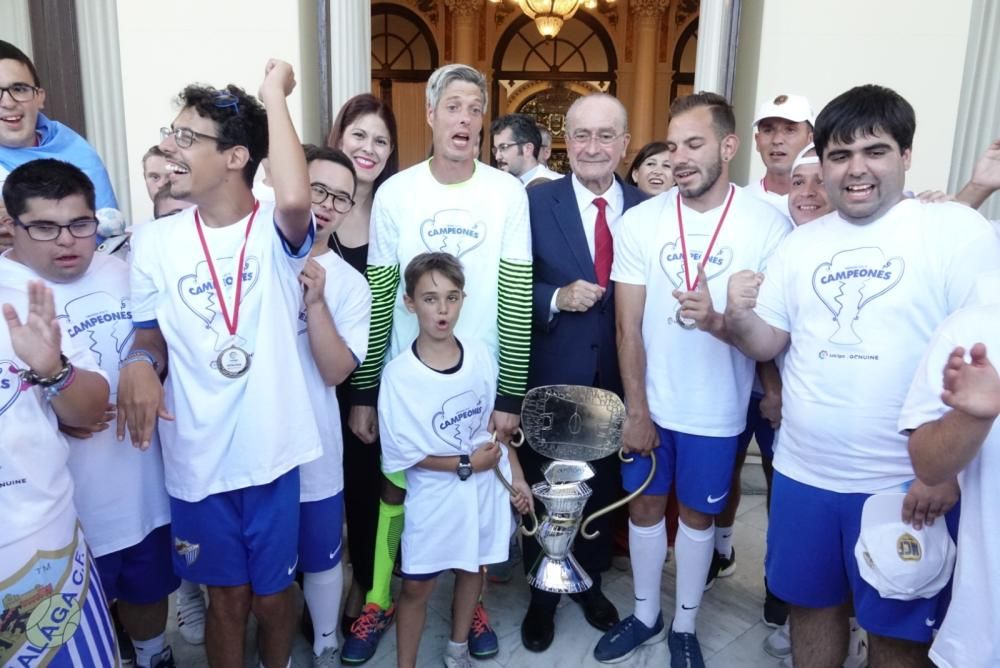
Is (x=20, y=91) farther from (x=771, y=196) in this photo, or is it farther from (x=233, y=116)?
(x=771, y=196)

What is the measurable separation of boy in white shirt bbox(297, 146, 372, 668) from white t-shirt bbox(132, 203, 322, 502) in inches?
7.5

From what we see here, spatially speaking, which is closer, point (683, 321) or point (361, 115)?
point (683, 321)

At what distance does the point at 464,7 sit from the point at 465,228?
9961mm

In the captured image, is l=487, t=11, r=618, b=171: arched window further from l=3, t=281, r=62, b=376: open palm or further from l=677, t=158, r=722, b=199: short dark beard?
l=3, t=281, r=62, b=376: open palm

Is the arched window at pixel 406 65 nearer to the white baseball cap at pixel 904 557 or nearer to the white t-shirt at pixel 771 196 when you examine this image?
the white t-shirt at pixel 771 196

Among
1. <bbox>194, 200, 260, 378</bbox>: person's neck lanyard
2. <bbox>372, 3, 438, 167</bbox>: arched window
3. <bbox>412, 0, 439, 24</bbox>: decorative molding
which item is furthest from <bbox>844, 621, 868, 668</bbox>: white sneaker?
<bbox>412, 0, 439, 24</bbox>: decorative molding

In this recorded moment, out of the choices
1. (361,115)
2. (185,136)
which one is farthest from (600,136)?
(185,136)

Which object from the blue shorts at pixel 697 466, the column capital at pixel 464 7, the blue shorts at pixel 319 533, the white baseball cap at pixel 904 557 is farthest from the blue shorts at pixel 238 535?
the column capital at pixel 464 7

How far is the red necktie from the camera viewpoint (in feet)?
8.37

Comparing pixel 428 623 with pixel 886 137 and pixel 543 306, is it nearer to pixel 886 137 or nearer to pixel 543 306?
pixel 543 306

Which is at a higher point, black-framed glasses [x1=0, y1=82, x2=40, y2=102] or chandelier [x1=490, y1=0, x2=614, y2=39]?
chandelier [x1=490, y1=0, x2=614, y2=39]

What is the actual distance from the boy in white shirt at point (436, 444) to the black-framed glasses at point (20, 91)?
145 cm

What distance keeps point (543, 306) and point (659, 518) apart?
33.4 inches

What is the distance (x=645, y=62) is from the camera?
10.9m
